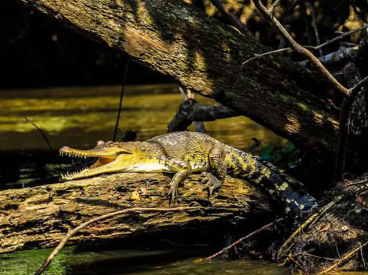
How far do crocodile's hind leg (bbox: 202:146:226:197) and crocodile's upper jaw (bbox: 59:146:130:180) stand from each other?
584mm

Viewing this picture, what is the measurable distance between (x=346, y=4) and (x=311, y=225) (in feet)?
8.26

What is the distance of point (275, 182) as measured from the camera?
5547 millimetres

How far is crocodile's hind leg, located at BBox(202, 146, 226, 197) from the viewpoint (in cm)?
523

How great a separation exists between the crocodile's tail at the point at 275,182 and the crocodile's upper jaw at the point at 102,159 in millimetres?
814

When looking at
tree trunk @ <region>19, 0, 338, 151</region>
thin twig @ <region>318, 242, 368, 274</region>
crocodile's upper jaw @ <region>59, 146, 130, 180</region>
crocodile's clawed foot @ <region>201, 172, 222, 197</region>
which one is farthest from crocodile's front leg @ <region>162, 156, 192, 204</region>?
thin twig @ <region>318, 242, 368, 274</region>

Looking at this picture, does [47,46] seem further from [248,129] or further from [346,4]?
[346,4]

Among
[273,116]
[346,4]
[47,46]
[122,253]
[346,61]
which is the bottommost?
[122,253]

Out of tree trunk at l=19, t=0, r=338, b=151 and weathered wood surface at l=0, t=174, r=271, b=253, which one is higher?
tree trunk at l=19, t=0, r=338, b=151

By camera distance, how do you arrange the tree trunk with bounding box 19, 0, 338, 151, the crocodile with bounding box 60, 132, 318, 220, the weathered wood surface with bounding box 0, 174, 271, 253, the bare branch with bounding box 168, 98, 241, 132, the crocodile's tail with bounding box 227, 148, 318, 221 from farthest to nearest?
the bare branch with bounding box 168, 98, 241, 132 < the tree trunk with bounding box 19, 0, 338, 151 < the crocodile's tail with bounding box 227, 148, 318, 221 < the crocodile with bounding box 60, 132, 318, 220 < the weathered wood surface with bounding box 0, 174, 271, 253

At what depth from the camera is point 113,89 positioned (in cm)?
1939

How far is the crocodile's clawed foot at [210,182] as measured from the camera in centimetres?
520

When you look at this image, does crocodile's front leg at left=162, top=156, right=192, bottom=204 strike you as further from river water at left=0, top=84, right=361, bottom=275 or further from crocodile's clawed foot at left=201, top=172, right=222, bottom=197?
river water at left=0, top=84, right=361, bottom=275

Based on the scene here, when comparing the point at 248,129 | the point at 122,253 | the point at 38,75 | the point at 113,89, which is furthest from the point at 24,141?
the point at 38,75

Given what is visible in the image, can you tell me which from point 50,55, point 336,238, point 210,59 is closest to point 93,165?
point 210,59
